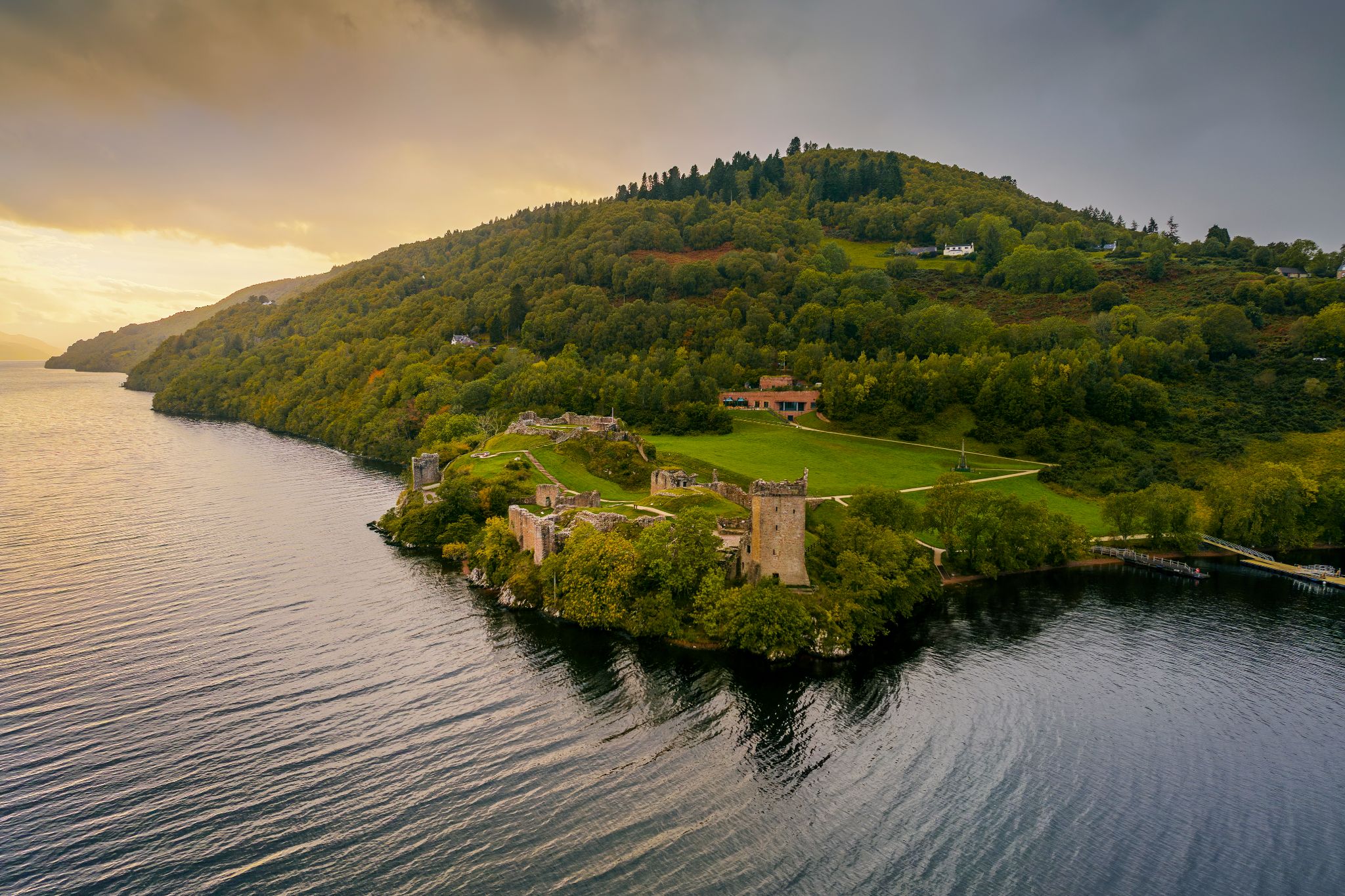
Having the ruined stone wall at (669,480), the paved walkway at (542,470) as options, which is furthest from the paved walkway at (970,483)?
the paved walkway at (542,470)

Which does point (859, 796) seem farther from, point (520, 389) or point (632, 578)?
point (520, 389)

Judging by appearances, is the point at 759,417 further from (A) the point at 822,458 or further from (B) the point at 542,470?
(B) the point at 542,470

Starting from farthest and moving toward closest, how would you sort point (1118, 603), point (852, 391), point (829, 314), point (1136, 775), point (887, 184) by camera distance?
point (887, 184), point (829, 314), point (852, 391), point (1118, 603), point (1136, 775)

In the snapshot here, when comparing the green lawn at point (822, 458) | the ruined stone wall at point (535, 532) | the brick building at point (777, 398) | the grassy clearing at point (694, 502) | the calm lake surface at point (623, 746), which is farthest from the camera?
the brick building at point (777, 398)

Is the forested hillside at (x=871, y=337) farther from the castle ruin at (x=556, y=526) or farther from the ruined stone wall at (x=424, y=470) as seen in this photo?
the castle ruin at (x=556, y=526)

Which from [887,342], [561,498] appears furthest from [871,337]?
[561,498]

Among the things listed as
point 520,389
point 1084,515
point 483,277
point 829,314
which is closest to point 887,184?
point 829,314

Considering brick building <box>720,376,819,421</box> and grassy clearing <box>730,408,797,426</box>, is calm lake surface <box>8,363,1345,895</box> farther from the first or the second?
brick building <box>720,376,819,421</box>
